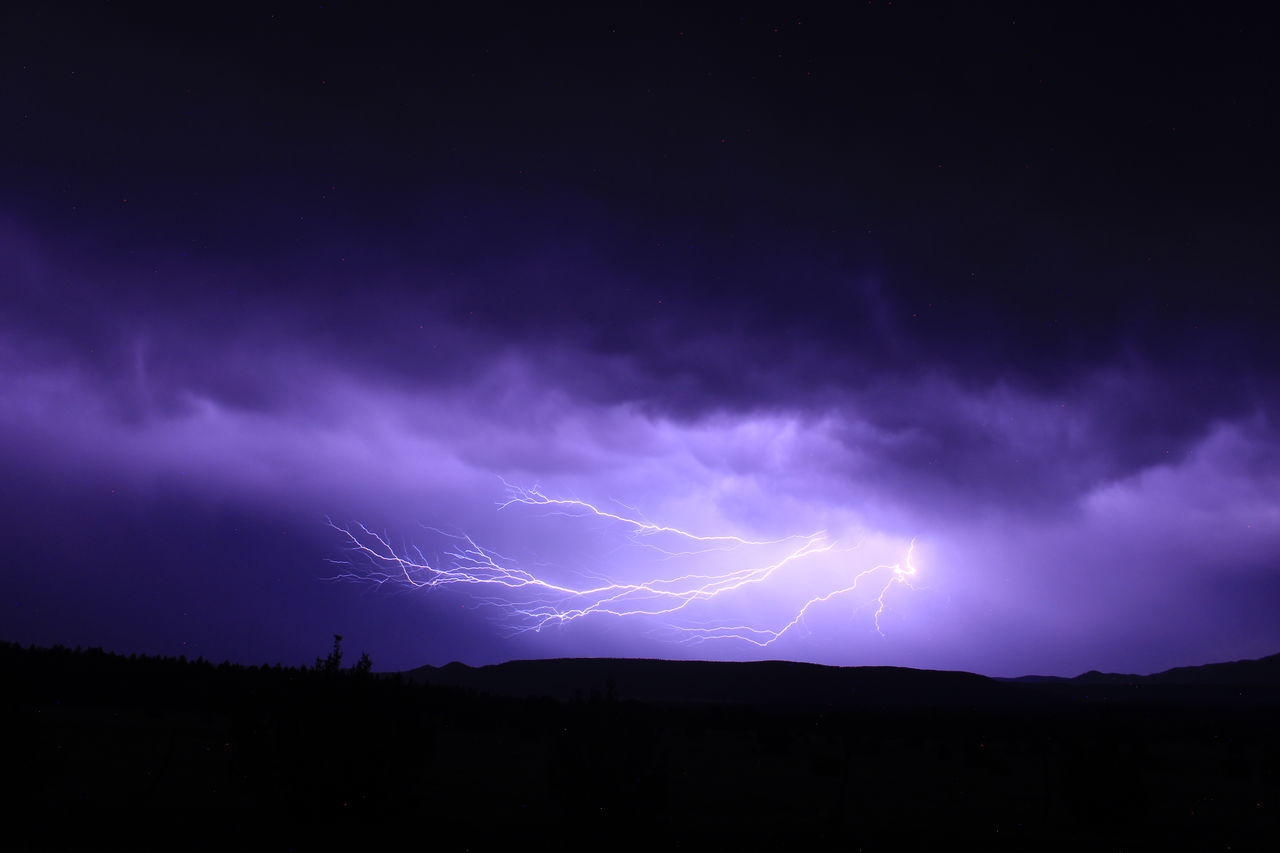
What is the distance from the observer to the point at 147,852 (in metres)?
11.4

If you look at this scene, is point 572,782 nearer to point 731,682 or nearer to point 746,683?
point 746,683

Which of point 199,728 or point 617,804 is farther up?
point 617,804

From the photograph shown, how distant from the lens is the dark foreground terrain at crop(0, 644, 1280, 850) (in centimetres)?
1199

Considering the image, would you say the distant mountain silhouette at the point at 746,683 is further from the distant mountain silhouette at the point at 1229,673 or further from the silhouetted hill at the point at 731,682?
the distant mountain silhouette at the point at 1229,673

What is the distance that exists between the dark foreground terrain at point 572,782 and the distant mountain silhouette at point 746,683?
52834mm

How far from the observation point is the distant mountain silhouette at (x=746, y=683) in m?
85.6

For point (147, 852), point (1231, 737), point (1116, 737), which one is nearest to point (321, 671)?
point (147, 852)

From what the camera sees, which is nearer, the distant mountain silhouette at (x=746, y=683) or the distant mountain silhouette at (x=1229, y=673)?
the distant mountain silhouette at (x=746, y=683)

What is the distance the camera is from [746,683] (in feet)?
316

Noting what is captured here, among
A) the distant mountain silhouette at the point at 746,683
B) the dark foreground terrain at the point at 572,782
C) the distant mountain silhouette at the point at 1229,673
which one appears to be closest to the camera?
the dark foreground terrain at the point at 572,782

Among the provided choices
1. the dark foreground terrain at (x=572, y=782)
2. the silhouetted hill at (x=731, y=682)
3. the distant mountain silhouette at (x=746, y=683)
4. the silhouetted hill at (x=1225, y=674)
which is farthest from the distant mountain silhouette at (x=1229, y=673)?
the dark foreground terrain at (x=572, y=782)

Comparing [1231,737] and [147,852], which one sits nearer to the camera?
[147,852]

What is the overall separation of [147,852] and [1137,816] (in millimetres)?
20105

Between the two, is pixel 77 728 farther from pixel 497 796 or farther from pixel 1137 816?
pixel 1137 816
